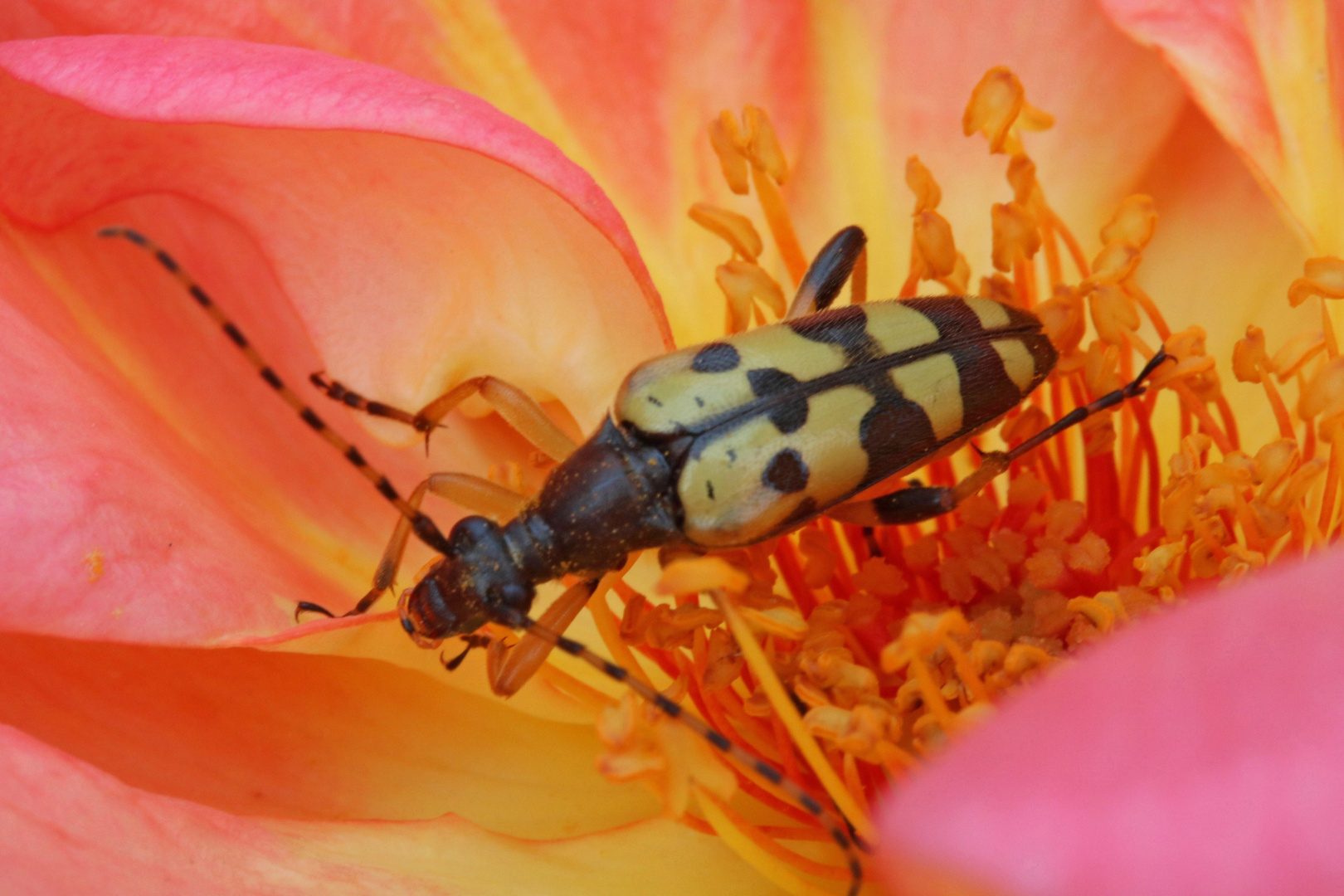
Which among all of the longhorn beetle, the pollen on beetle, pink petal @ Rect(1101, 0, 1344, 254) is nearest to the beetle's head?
the longhorn beetle

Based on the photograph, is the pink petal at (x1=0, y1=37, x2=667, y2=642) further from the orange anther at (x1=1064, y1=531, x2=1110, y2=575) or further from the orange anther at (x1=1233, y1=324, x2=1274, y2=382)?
the orange anther at (x1=1233, y1=324, x2=1274, y2=382)

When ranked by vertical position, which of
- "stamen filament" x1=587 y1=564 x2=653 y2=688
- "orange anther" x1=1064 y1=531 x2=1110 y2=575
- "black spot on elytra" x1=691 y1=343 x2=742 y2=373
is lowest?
"orange anther" x1=1064 y1=531 x2=1110 y2=575

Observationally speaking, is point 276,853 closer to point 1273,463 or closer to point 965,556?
point 965,556

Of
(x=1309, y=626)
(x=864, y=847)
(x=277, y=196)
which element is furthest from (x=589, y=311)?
(x=1309, y=626)

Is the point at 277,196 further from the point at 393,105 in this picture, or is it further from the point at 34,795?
the point at 34,795

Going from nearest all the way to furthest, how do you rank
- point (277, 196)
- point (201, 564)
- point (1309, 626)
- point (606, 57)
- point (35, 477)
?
point (1309, 626) → point (35, 477) → point (201, 564) → point (277, 196) → point (606, 57)

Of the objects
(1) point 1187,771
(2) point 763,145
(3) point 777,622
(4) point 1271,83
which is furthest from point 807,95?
(1) point 1187,771
